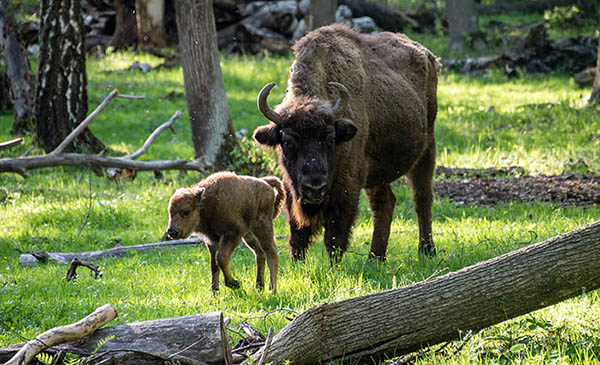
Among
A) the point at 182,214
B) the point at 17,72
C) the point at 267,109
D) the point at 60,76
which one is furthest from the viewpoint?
the point at 17,72

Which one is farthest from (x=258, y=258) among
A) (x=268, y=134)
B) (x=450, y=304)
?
(x=450, y=304)

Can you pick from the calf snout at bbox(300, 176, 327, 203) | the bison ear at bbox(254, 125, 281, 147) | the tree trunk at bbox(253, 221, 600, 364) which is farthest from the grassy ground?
the bison ear at bbox(254, 125, 281, 147)

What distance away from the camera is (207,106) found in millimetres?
12711

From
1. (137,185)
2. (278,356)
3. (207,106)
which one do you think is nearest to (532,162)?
(207,106)

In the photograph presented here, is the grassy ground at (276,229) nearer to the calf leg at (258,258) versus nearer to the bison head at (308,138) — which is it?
the calf leg at (258,258)

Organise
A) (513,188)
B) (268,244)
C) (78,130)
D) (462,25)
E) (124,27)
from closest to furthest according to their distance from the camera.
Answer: (268,244) → (78,130) → (513,188) → (124,27) → (462,25)

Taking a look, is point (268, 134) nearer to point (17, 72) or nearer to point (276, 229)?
point (276, 229)

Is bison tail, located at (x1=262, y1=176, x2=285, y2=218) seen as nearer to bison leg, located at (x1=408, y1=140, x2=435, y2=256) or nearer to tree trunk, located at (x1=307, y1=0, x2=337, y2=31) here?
bison leg, located at (x1=408, y1=140, x2=435, y2=256)

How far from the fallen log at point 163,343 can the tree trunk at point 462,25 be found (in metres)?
24.1

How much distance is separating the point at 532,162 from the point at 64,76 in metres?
8.96

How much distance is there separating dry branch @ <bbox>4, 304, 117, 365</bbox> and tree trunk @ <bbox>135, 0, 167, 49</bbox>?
20.3m

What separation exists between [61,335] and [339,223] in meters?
4.21

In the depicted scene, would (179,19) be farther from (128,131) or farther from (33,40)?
(33,40)

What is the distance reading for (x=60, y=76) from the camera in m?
14.2
